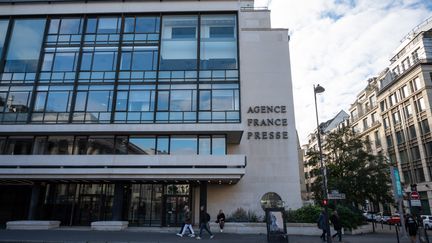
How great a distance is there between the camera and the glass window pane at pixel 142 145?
76.2 feet

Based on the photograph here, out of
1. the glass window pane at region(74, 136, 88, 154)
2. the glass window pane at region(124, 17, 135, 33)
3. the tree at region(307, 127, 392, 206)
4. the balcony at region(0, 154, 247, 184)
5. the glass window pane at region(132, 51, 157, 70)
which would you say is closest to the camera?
the balcony at region(0, 154, 247, 184)

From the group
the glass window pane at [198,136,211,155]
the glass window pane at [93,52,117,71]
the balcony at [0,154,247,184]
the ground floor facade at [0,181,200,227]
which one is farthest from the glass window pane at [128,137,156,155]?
the glass window pane at [93,52,117,71]

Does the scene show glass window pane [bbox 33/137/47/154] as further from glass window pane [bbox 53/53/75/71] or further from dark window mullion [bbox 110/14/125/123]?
glass window pane [bbox 53/53/75/71]

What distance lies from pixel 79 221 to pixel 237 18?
71.2 ft

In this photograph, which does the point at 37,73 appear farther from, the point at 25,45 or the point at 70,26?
the point at 70,26

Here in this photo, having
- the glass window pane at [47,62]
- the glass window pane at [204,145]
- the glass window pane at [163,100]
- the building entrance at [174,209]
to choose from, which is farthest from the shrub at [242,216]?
the glass window pane at [47,62]

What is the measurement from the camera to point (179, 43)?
25953mm

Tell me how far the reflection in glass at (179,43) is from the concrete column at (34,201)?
13.8 meters

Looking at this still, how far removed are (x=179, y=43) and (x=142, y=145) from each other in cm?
A: 941

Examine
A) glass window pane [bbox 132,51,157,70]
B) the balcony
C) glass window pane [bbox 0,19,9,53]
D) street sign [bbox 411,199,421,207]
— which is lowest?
street sign [bbox 411,199,421,207]

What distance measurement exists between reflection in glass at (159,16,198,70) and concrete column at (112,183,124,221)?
10248 millimetres

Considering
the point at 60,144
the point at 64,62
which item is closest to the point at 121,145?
the point at 60,144

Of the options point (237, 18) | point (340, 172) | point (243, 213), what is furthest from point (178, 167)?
point (340, 172)

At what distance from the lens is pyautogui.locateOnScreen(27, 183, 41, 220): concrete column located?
22528mm
